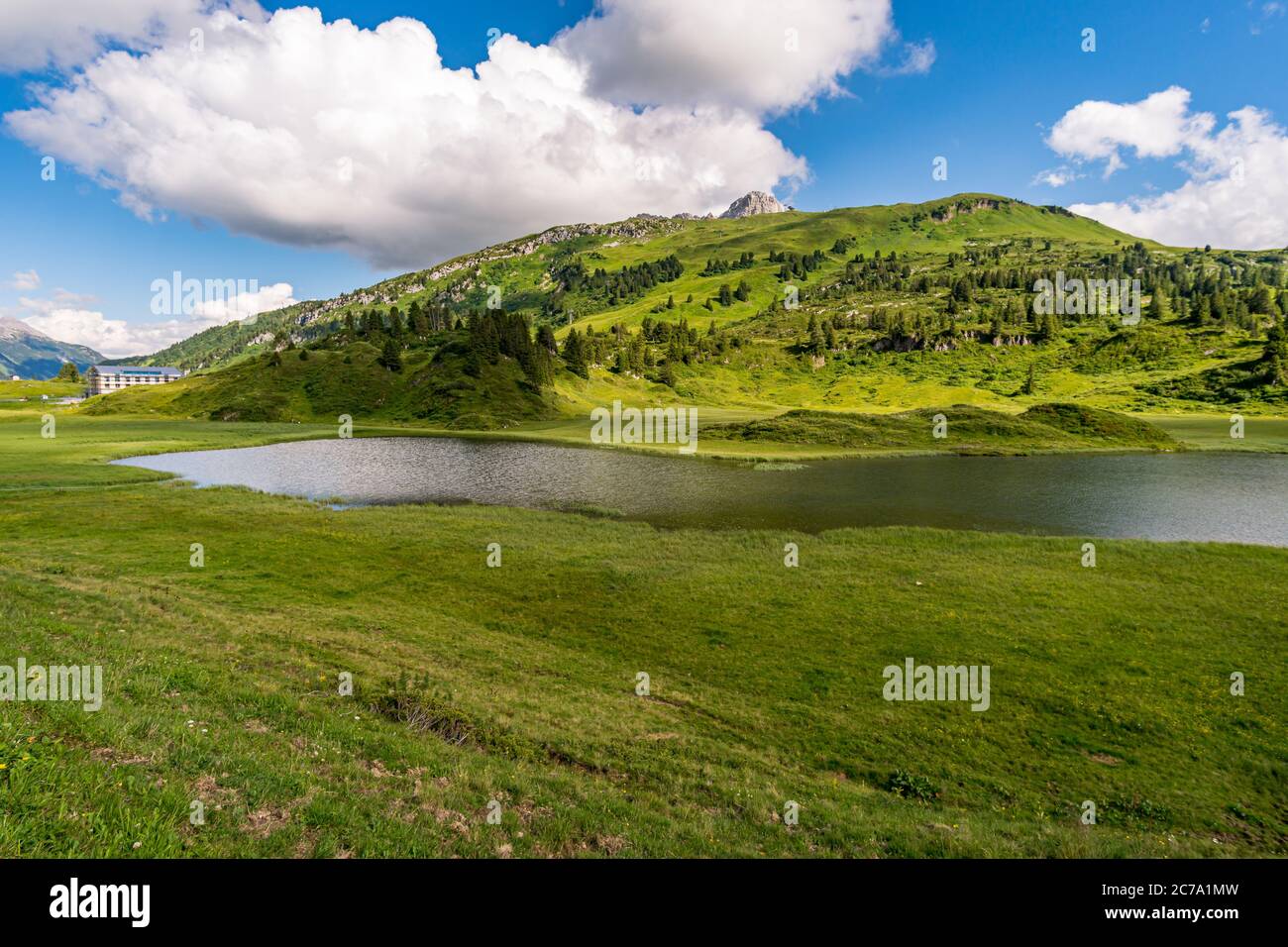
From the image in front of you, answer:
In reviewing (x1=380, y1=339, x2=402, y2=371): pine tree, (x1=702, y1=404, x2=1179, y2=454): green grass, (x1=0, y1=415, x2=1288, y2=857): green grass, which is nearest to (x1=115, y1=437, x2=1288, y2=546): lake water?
(x1=702, y1=404, x2=1179, y2=454): green grass

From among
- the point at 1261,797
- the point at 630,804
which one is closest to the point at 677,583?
the point at 630,804

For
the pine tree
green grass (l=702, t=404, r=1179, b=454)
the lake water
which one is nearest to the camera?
the lake water

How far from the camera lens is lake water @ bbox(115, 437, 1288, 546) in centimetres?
5475

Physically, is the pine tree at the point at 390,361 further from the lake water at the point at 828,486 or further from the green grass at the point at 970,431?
the green grass at the point at 970,431

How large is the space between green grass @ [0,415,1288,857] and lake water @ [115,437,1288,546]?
12688 millimetres

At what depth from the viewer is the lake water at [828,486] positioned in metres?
54.8

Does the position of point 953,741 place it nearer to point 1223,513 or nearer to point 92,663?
point 92,663

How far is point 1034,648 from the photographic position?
86.8ft

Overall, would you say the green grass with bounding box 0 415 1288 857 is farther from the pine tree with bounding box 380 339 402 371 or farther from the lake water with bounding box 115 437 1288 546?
the pine tree with bounding box 380 339 402 371

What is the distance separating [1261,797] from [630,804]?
1984 cm

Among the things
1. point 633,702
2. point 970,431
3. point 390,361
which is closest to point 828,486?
point 633,702

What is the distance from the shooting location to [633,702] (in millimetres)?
21359

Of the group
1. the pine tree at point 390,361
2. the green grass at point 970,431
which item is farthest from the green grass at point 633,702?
the pine tree at point 390,361

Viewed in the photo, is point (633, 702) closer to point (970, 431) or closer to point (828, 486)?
point (828, 486)
